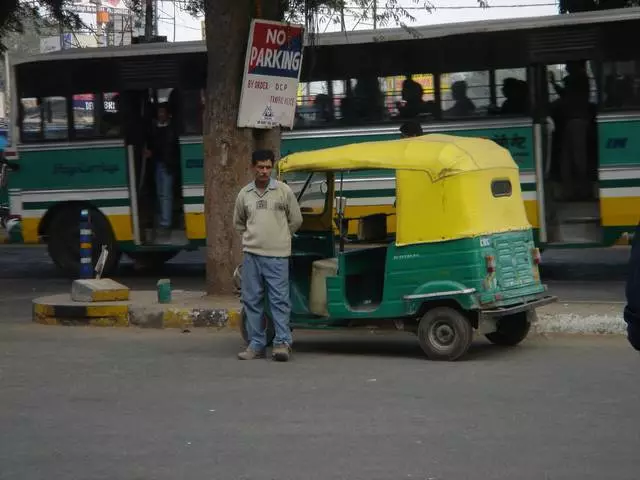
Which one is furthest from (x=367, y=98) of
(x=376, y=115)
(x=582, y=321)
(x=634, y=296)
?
(x=634, y=296)

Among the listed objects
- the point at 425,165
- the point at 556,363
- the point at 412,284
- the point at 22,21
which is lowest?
the point at 556,363

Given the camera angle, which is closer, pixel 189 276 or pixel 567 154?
pixel 567 154

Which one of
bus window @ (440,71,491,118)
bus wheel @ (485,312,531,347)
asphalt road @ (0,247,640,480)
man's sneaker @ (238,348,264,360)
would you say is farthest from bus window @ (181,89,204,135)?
bus wheel @ (485,312,531,347)

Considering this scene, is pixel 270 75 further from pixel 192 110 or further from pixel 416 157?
pixel 192 110

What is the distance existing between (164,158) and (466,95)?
4398 mm

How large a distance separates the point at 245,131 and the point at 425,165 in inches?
135

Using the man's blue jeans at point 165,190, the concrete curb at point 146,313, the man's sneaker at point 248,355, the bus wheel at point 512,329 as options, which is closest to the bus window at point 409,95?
the man's blue jeans at point 165,190

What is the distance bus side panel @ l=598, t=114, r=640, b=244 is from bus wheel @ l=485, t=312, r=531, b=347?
5.20 meters

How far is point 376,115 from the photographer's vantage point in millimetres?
16344

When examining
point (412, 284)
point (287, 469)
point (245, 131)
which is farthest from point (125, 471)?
point (245, 131)

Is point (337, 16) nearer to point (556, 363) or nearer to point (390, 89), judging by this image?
point (390, 89)

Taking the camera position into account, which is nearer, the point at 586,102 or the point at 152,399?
the point at 152,399

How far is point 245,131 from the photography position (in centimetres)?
Result: 1273

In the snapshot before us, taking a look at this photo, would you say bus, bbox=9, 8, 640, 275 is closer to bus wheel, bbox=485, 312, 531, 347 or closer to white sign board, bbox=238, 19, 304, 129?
white sign board, bbox=238, 19, 304, 129
